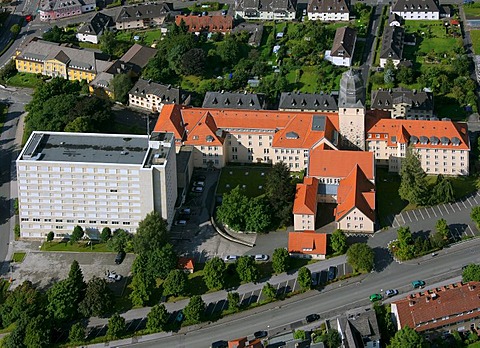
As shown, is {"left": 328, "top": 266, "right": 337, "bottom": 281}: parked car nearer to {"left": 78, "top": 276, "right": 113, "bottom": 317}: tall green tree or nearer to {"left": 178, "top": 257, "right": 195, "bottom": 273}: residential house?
{"left": 178, "top": 257, "right": 195, "bottom": 273}: residential house

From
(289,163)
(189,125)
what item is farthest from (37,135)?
(289,163)

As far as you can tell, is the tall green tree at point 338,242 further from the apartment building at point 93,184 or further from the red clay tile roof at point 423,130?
the apartment building at point 93,184

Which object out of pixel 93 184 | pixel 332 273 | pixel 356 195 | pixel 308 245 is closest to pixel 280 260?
pixel 308 245

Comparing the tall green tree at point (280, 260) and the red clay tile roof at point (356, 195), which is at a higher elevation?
the red clay tile roof at point (356, 195)

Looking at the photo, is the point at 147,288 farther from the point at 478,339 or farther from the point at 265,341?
the point at 478,339

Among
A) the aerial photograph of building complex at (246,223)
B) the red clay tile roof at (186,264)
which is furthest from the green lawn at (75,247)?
the red clay tile roof at (186,264)

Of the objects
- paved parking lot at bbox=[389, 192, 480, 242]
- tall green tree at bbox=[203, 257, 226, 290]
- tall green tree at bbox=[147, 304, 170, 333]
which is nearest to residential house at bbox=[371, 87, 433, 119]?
paved parking lot at bbox=[389, 192, 480, 242]
